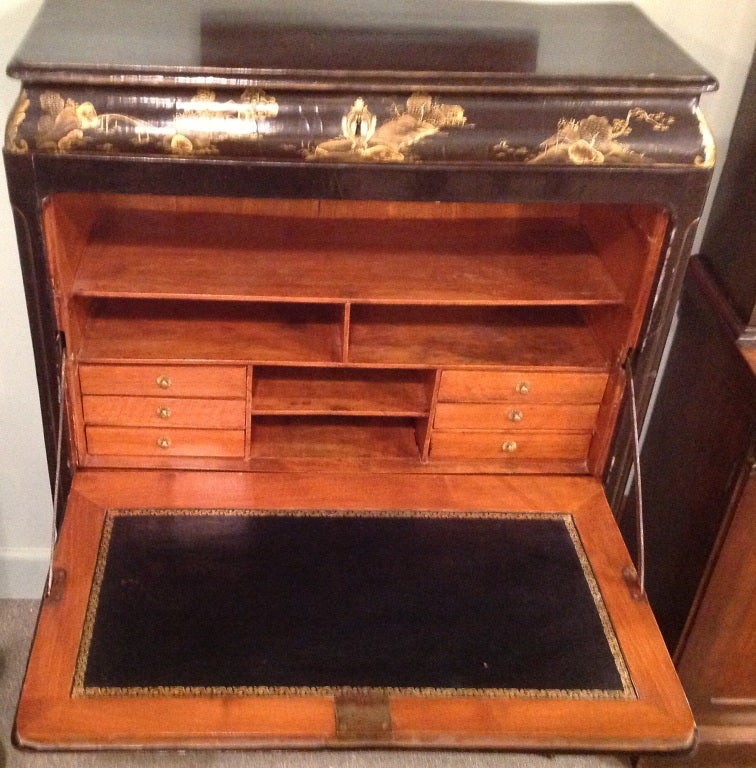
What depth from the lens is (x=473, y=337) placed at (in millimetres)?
1344

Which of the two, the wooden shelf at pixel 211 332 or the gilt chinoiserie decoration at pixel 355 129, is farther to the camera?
the wooden shelf at pixel 211 332

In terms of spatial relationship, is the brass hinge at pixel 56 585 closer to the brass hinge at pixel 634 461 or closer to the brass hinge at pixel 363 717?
the brass hinge at pixel 363 717

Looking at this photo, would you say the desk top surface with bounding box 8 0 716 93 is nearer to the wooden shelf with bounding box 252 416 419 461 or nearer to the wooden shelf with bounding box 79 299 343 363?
the wooden shelf with bounding box 79 299 343 363

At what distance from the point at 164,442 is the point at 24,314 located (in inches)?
19.3

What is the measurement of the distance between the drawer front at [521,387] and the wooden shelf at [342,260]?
0.13 m

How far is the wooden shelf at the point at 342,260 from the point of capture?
120 centimetres

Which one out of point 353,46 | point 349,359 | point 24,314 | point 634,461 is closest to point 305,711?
point 349,359

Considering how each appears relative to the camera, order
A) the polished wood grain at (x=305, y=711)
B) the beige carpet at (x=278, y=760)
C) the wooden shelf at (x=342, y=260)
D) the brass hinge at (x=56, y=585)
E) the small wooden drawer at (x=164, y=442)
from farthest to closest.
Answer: the beige carpet at (x=278, y=760) < the small wooden drawer at (x=164, y=442) < the wooden shelf at (x=342, y=260) < the brass hinge at (x=56, y=585) < the polished wood grain at (x=305, y=711)

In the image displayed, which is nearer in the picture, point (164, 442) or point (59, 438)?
point (59, 438)

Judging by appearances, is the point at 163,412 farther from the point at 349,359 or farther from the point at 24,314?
the point at 24,314

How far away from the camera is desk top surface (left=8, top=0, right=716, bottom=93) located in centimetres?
98

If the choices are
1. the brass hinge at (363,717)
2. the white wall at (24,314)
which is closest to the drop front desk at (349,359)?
the brass hinge at (363,717)

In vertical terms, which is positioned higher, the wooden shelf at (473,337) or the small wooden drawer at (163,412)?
the wooden shelf at (473,337)

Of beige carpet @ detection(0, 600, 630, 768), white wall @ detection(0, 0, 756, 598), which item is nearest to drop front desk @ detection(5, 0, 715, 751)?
white wall @ detection(0, 0, 756, 598)
